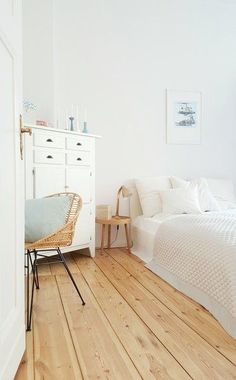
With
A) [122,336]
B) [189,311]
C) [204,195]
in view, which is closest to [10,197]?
[122,336]

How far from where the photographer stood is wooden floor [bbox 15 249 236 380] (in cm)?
136

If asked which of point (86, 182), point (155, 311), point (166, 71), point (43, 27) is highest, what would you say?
point (43, 27)

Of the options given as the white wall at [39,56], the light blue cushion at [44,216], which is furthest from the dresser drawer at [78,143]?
the light blue cushion at [44,216]

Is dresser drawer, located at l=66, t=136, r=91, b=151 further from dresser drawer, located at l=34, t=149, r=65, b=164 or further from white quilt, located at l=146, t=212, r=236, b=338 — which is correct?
white quilt, located at l=146, t=212, r=236, b=338

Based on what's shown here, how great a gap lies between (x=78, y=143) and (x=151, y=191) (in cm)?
106

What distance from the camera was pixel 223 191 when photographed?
12.8ft

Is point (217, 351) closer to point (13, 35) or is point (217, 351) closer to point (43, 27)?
point (13, 35)

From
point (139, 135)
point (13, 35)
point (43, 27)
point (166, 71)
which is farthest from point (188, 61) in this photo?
point (13, 35)

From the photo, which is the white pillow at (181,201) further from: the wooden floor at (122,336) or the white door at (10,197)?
the white door at (10,197)

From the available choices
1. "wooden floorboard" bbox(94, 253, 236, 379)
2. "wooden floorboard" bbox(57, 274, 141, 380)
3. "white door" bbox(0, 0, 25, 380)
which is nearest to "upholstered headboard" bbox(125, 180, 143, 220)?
"wooden floorboard" bbox(94, 253, 236, 379)

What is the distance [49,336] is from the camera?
165 cm

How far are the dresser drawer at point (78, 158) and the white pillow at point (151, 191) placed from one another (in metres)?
0.79

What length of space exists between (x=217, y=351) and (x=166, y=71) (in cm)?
339

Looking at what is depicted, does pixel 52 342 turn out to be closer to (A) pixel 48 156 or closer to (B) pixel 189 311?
(B) pixel 189 311
